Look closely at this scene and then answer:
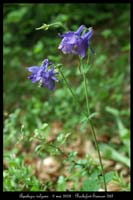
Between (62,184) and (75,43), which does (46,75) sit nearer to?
(75,43)

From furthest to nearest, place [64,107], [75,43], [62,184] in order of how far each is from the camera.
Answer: [64,107]
[62,184]
[75,43]

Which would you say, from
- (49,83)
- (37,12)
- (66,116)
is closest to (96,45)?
(37,12)

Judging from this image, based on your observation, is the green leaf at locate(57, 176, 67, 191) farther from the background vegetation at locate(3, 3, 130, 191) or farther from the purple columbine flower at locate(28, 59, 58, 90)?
the purple columbine flower at locate(28, 59, 58, 90)

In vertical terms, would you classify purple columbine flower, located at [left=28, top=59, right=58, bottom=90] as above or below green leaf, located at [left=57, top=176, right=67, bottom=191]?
above

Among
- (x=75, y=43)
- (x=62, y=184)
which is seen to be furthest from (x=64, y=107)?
(x=75, y=43)

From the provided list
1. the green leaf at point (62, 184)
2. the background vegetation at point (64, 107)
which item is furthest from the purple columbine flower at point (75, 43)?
the green leaf at point (62, 184)

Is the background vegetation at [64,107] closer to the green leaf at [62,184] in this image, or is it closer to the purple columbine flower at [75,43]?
the green leaf at [62,184]

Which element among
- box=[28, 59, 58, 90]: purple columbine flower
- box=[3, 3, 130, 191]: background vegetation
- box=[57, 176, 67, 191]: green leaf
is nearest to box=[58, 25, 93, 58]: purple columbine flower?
box=[28, 59, 58, 90]: purple columbine flower

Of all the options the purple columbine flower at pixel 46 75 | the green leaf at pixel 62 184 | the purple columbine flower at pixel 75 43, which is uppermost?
the purple columbine flower at pixel 75 43
